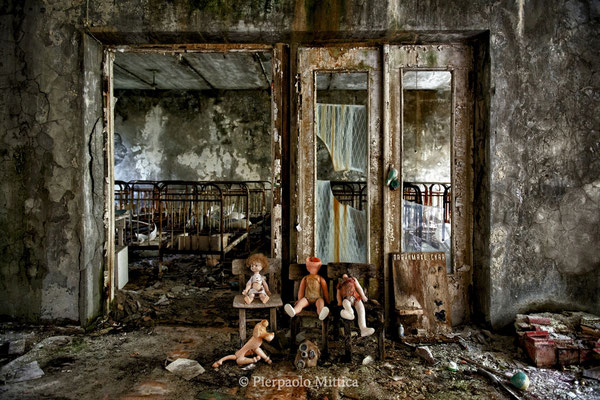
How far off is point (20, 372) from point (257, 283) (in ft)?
6.48

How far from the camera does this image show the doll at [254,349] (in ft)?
9.48

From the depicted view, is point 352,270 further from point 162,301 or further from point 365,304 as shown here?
point 162,301

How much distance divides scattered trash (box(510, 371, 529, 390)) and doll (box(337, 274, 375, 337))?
109 cm

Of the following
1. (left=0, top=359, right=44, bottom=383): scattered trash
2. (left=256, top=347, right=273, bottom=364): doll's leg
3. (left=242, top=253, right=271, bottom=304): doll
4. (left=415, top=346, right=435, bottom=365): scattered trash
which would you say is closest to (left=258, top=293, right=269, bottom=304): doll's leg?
(left=242, top=253, right=271, bottom=304): doll

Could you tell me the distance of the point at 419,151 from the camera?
954cm

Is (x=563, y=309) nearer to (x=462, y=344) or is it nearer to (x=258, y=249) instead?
(x=462, y=344)

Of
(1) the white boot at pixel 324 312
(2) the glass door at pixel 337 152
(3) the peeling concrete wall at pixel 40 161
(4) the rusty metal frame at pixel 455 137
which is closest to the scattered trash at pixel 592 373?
(4) the rusty metal frame at pixel 455 137

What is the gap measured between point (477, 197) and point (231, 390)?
290 centimetres

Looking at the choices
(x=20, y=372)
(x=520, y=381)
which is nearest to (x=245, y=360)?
(x=20, y=372)

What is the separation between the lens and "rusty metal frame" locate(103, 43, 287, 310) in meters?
3.61

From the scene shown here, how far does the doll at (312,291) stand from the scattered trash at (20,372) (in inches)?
81.2

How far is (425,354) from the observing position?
303 centimetres

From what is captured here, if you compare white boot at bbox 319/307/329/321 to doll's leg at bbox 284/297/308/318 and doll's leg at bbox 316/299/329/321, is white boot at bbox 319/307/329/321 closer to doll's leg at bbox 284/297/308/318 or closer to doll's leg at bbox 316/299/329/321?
doll's leg at bbox 316/299/329/321

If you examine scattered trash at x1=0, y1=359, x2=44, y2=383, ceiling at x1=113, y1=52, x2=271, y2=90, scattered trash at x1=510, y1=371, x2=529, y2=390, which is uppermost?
ceiling at x1=113, y1=52, x2=271, y2=90
